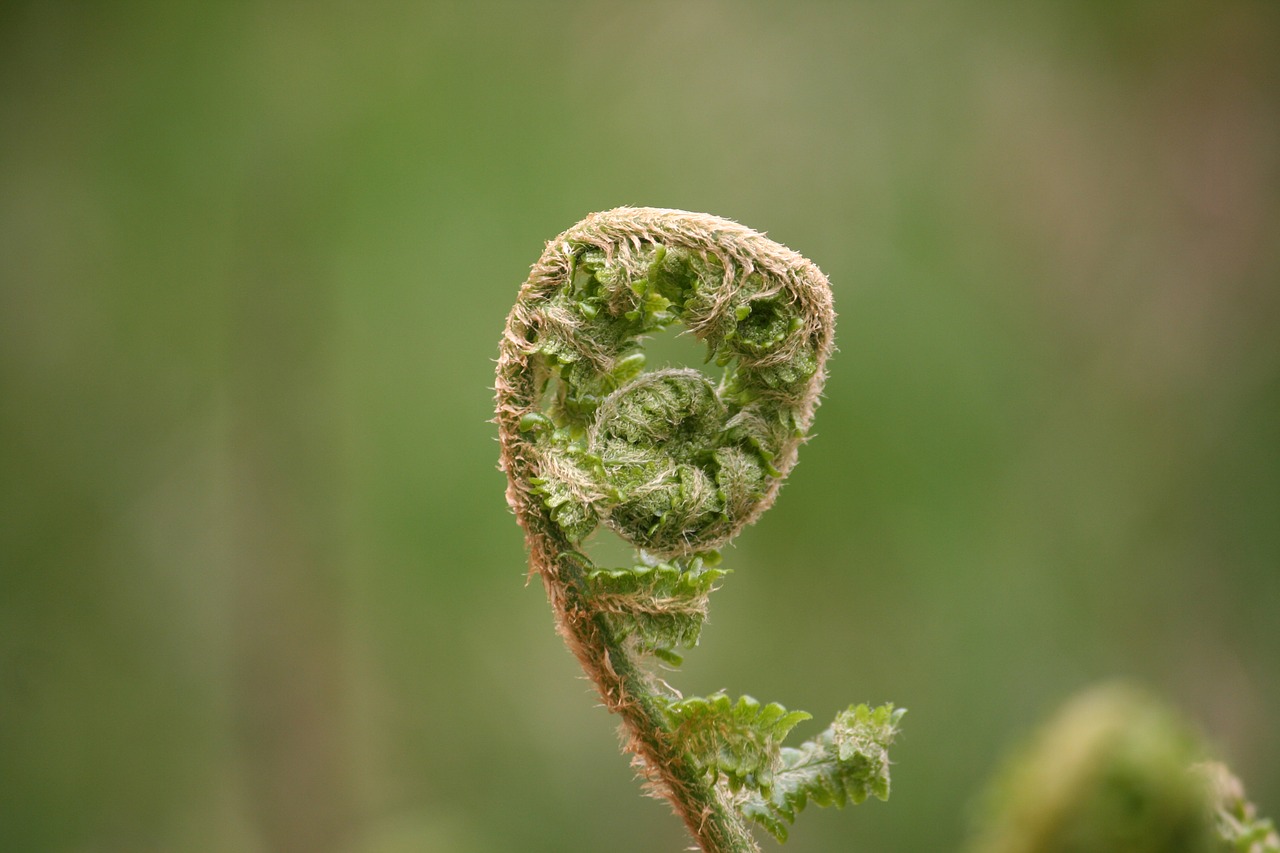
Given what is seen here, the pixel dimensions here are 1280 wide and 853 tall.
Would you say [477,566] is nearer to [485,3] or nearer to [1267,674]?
[485,3]

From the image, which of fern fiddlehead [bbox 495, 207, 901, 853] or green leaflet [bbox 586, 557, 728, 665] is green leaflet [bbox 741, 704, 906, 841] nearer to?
fern fiddlehead [bbox 495, 207, 901, 853]

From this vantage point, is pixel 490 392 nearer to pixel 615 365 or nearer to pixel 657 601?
pixel 615 365

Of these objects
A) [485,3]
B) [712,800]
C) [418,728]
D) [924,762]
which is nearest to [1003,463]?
[924,762]

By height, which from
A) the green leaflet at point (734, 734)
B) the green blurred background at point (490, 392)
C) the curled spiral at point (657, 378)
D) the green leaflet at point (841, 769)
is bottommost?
the green leaflet at point (841, 769)

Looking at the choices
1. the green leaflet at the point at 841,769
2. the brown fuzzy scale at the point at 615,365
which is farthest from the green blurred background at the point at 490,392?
the brown fuzzy scale at the point at 615,365

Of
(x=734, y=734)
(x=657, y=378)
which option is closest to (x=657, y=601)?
(x=734, y=734)

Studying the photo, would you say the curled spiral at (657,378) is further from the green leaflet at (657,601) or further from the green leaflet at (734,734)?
the green leaflet at (734,734)

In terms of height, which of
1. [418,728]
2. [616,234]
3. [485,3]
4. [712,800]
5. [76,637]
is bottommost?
[712,800]
